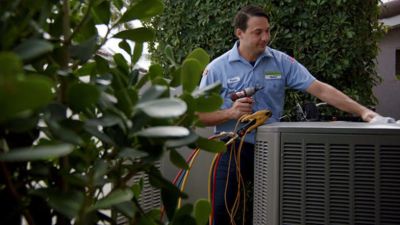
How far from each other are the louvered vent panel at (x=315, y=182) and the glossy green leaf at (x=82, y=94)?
3.30 feet

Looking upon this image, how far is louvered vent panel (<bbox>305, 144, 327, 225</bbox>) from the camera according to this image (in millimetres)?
1493

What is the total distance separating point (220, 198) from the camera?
2566 mm

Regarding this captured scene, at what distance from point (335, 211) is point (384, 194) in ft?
0.53

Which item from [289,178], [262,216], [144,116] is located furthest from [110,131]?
[262,216]

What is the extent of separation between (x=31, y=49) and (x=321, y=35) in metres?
3.35

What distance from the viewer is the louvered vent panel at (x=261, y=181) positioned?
167cm

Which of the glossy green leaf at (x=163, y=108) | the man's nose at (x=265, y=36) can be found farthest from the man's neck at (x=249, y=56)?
the glossy green leaf at (x=163, y=108)

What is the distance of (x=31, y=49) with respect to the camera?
56 cm

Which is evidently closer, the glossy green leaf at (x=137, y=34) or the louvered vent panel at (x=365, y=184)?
the glossy green leaf at (x=137, y=34)

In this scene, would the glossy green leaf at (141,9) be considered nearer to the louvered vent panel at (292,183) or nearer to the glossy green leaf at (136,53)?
the glossy green leaf at (136,53)

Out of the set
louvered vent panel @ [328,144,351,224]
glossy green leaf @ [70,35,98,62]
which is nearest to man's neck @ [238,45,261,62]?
louvered vent panel @ [328,144,351,224]

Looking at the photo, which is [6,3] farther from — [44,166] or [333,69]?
Result: [333,69]

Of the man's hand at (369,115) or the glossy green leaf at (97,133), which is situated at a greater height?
the glossy green leaf at (97,133)

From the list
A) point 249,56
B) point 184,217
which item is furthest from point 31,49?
point 249,56
